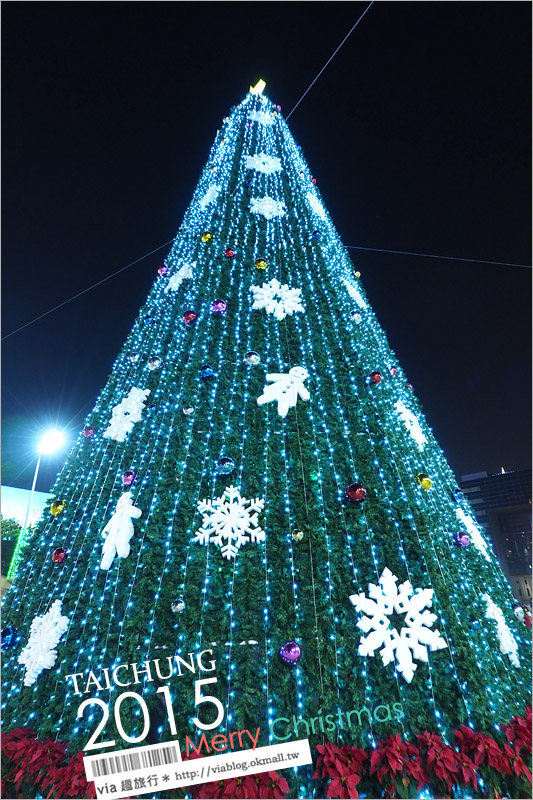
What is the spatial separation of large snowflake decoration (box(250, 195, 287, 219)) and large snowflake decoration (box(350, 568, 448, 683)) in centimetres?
425

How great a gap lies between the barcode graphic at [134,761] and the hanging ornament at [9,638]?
4.54 feet

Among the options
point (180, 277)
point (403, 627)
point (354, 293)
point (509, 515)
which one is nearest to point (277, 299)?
point (354, 293)

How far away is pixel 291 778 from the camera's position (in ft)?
7.11

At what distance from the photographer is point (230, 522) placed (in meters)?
2.91

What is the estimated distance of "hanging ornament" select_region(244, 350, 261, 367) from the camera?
3.65 meters

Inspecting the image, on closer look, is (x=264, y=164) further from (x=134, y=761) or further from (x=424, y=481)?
(x=134, y=761)

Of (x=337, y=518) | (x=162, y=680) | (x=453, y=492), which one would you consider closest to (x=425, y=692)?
(x=337, y=518)

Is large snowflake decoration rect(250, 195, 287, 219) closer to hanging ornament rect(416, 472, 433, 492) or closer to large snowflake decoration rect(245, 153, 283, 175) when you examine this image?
large snowflake decoration rect(245, 153, 283, 175)

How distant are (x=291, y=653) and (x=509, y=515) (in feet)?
216

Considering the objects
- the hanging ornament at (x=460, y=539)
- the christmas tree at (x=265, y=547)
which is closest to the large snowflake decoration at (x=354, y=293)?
the christmas tree at (x=265, y=547)

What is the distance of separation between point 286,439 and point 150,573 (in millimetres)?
1451

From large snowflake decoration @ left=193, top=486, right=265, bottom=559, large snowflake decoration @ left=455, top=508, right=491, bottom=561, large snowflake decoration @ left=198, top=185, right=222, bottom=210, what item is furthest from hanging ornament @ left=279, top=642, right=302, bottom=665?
large snowflake decoration @ left=198, top=185, right=222, bottom=210

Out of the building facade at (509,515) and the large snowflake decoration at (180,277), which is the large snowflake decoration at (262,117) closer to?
the large snowflake decoration at (180,277)

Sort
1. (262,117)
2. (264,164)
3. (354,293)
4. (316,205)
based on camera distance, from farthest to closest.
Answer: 1. (262,117)
2. (264,164)
3. (316,205)
4. (354,293)
